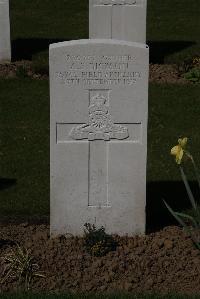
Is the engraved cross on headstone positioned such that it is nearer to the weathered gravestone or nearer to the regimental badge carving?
the regimental badge carving

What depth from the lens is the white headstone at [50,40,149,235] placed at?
6797 millimetres

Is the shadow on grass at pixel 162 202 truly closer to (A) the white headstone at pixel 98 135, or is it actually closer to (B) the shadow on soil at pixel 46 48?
(A) the white headstone at pixel 98 135

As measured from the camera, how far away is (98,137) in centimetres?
699

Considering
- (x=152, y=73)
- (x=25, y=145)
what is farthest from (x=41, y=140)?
(x=152, y=73)

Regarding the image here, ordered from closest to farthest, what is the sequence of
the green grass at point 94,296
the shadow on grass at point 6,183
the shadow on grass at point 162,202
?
the green grass at point 94,296 → the shadow on grass at point 162,202 → the shadow on grass at point 6,183

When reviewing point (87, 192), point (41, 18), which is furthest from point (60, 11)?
point (87, 192)

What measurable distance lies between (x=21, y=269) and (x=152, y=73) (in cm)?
753

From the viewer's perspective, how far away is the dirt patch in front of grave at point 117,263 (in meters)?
6.39

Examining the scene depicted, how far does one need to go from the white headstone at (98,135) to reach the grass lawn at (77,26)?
6656 millimetres

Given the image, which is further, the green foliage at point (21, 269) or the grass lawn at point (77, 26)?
the grass lawn at point (77, 26)

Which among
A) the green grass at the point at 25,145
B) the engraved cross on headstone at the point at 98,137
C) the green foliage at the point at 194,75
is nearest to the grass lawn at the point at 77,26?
the green foliage at the point at 194,75

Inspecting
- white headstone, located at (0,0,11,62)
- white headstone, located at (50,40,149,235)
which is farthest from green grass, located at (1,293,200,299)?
white headstone, located at (0,0,11,62)

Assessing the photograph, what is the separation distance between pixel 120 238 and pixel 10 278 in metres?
1.18

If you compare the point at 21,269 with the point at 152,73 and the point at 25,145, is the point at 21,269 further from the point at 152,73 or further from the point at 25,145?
the point at 152,73
